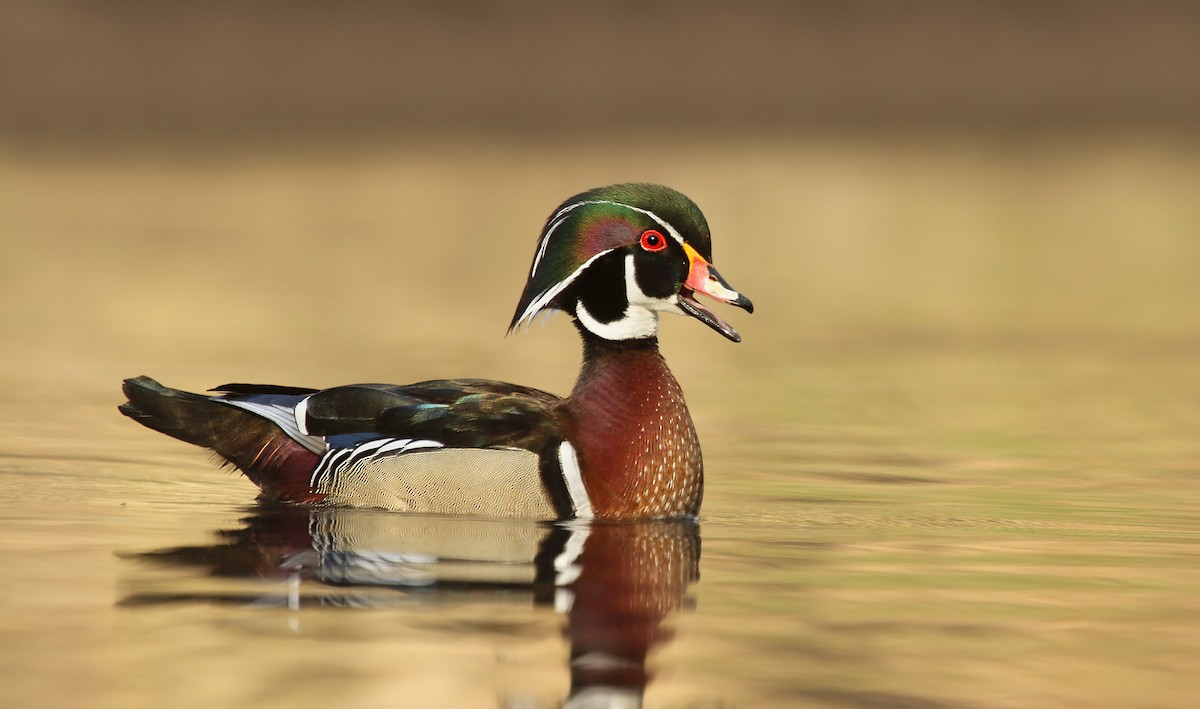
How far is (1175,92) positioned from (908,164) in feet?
29.1

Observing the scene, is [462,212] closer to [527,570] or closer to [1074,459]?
[1074,459]

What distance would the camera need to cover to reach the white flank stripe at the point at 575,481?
9.43 m

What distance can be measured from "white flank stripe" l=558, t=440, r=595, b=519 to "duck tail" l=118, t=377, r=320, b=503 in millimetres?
1120

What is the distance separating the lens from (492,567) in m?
8.31

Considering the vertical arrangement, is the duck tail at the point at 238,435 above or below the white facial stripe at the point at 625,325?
below

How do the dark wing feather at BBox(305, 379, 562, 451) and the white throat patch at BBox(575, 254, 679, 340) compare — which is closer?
the dark wing feather at BBox(305, 379, 562, 451)

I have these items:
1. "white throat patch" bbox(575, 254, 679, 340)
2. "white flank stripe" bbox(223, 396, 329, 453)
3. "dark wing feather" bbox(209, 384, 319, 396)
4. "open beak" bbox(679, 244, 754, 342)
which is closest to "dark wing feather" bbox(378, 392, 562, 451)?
"white flank stripe" bbox(223, 396, 329, 453)

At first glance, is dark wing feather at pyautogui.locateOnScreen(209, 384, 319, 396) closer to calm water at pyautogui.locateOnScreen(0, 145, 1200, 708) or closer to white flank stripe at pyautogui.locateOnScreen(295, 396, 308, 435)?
white flank stripe at pyautogui.locateOnScreen(295, 396, 308, 435)

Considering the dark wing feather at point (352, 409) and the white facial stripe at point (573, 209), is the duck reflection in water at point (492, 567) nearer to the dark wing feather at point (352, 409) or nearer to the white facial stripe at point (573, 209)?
the dark wing feather at point (352, 409)

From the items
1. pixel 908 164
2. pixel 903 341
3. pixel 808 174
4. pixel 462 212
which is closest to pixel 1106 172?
pixel 908 164

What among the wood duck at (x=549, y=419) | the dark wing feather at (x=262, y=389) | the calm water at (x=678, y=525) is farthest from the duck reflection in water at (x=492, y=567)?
the dark wing feather at (x=262, y=389)

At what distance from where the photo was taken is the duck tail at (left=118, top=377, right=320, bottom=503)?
32.3ft

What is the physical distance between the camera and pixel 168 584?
790 centimetres

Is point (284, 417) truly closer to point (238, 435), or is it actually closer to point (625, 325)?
point (238, 435)
